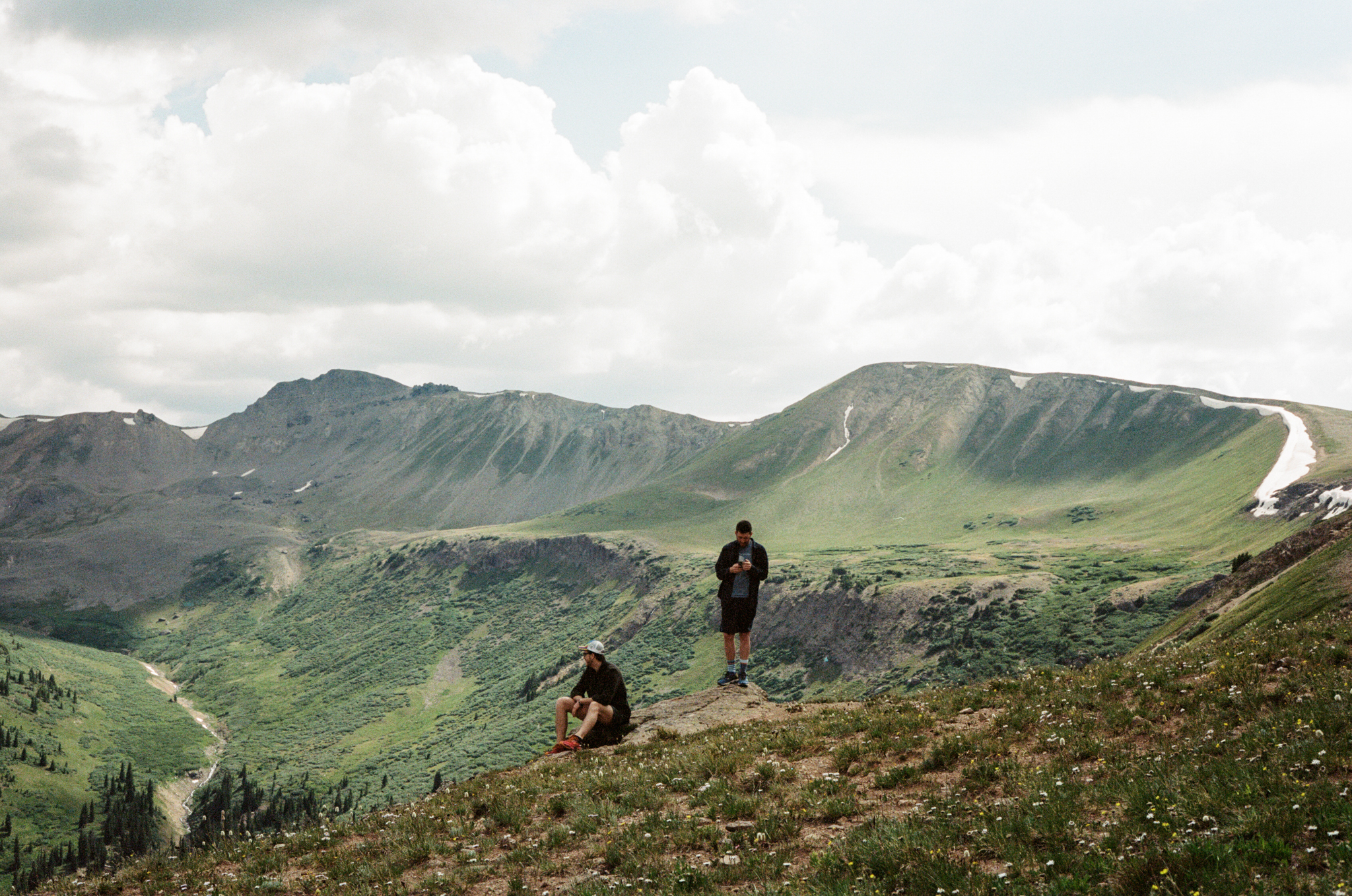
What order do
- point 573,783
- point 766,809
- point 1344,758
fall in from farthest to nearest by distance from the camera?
point 573,783
point 766,809
point 1344,758

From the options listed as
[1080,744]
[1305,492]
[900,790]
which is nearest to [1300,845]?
[1080,744]

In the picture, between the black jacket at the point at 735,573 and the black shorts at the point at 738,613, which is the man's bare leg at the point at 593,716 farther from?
the black jacket at the point at 735,573

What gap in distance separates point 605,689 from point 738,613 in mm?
4785

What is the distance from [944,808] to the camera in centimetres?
1219

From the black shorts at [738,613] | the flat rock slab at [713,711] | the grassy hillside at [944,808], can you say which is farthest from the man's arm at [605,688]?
the black shorts at [738,613]

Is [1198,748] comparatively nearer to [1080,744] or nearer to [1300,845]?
[1080,744]

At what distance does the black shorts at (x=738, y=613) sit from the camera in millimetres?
23984

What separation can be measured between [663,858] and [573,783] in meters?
5.13

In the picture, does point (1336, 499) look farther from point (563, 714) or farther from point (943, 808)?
point (943, 808)

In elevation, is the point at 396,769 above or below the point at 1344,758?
below

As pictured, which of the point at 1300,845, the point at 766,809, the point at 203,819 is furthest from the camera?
the point at 203,819

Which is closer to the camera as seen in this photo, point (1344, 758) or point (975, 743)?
point (1344, 758)

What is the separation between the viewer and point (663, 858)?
12.2 meters

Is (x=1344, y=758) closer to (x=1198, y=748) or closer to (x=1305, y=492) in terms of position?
(x=1198, y=748)
